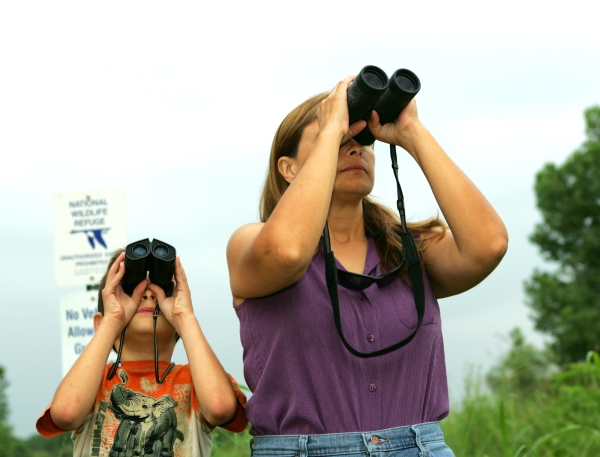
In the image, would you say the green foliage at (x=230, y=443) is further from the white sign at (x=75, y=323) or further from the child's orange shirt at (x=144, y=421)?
the white sign at (x=75, y=323)

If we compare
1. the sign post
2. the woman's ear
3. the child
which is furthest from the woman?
the sign post

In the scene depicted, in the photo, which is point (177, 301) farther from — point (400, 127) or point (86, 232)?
point (86, 232)

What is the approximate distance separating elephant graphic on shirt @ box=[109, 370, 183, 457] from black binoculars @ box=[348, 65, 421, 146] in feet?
3.61

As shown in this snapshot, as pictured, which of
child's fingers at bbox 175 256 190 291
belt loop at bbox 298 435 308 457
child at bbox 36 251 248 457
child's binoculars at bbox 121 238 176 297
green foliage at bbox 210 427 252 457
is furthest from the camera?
green foliage at bbox 210 427 252 457

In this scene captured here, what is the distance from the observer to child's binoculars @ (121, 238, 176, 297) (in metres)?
2.44

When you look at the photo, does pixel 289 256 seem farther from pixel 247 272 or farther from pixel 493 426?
pixel 493 426

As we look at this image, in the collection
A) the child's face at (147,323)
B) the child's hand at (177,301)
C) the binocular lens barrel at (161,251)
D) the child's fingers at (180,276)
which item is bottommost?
the child's face at (147,323)

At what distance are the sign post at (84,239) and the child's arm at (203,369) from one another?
2.36 m

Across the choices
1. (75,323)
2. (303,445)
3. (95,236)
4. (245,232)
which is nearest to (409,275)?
(245,232)

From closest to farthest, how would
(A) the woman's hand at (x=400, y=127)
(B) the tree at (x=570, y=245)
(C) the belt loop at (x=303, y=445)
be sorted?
1. (C) the belt loop at (x=303, y=445)
2. (A) the woman's hand at (x=400, y=127)
3. (B) the tree at (x=570, y=245)

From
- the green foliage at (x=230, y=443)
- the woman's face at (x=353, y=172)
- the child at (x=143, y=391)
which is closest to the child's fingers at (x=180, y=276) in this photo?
the child at (x=143, y=391)

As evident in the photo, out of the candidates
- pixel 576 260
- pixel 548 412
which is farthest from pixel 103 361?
pixel 576 260

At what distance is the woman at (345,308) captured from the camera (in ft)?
6.25

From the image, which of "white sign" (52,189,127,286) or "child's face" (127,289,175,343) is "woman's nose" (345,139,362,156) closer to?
"child's face" (127,289,175,343)
